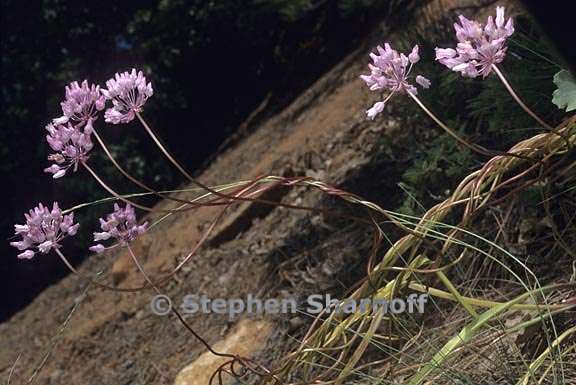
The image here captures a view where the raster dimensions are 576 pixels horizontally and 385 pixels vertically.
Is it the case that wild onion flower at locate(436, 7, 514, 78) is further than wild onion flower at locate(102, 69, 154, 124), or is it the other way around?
wild onion flower at locate(102, 69, 154, 124)

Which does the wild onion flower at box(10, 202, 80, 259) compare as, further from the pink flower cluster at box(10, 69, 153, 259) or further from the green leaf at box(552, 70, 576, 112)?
the green leaf at box(552, 70, 576, 112)

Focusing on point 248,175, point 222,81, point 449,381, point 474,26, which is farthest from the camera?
point 222,81

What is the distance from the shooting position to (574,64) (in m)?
1.71

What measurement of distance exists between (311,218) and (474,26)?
247 cm

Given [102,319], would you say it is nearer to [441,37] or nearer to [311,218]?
[311,218]

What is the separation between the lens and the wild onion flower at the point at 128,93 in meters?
2.68

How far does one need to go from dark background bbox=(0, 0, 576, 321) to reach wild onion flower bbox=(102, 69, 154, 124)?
578 centimetres

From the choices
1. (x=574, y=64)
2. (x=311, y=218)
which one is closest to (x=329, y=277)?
(x=311, y=218)

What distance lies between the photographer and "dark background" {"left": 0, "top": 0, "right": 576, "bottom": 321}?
9.12 metres

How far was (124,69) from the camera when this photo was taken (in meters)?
A: 9.30
